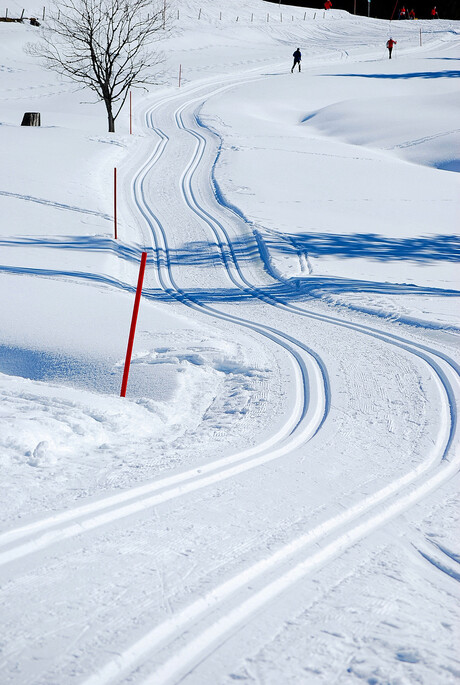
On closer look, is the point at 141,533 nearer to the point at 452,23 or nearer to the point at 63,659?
the point at 63,659

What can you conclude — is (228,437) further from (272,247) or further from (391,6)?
(391,6)

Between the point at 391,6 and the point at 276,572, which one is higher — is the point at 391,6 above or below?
above

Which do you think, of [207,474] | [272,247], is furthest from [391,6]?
[207,474]

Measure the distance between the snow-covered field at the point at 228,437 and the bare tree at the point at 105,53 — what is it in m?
11.3

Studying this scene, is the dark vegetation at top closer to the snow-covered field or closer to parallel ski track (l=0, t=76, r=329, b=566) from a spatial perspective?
the snow-covered field

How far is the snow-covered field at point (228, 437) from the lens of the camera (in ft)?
10.5

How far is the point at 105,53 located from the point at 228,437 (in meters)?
27.1

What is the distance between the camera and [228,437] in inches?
231

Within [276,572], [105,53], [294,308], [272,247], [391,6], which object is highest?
[391,6]

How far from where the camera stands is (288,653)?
310 cm

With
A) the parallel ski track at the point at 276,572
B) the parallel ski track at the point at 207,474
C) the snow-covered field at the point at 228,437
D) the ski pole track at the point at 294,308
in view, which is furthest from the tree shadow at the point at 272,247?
the parallel ski track at the point at 276,572

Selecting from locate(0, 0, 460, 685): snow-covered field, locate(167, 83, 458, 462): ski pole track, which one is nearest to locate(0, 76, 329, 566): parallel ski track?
locate(0, 0, 460, 685): snow-covered field

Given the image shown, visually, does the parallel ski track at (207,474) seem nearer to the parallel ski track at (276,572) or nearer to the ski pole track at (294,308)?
the ski pole track at (294,308)

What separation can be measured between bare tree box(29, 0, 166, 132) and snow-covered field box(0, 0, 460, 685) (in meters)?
11.3
